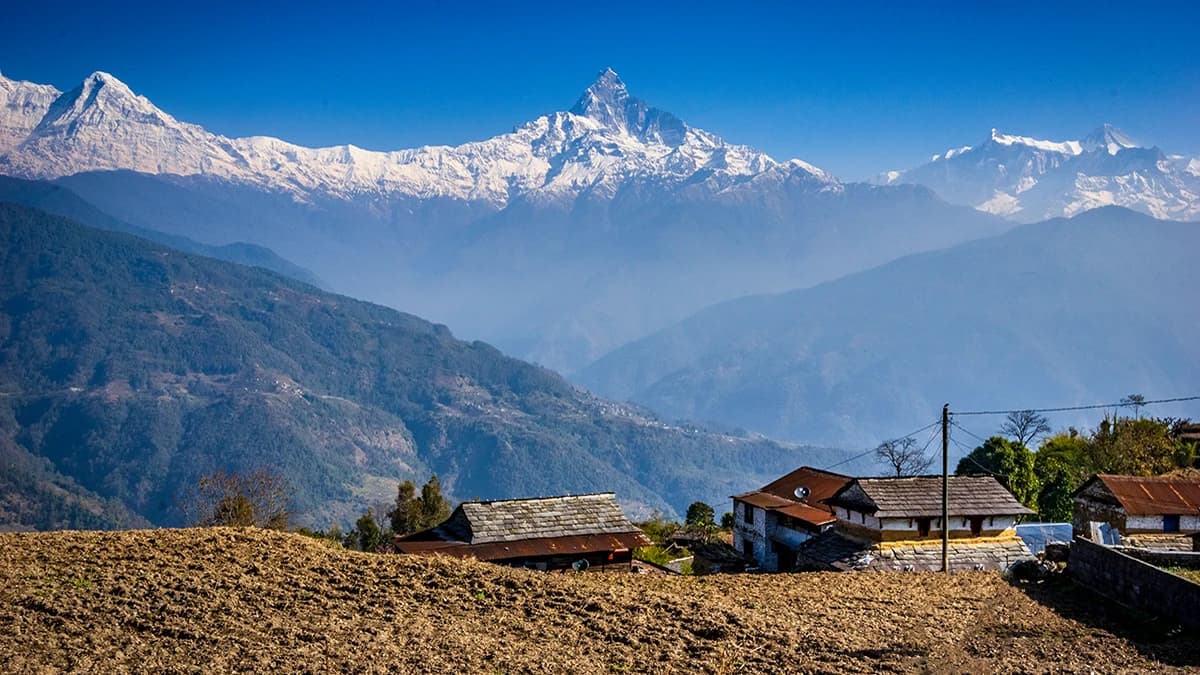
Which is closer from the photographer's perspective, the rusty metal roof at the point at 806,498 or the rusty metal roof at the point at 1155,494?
the rusty metal roof at the point at 1155,494

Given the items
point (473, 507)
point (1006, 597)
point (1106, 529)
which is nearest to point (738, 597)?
point (1006, 597)

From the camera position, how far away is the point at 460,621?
19.1 m

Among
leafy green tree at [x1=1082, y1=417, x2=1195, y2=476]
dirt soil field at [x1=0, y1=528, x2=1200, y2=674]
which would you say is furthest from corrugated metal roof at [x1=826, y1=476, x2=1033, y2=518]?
leafy green tree at [x1=1082, y1=417, x2=1195, y2=476]

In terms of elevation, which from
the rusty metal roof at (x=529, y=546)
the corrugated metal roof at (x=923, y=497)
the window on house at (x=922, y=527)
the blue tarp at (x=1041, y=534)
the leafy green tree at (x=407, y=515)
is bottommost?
the leafy green tree at (x=407, y=515)

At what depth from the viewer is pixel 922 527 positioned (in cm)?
3559

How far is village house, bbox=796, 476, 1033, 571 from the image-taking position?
3459cm

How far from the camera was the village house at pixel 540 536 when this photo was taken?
3256cm

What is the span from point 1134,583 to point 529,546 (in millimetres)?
18096

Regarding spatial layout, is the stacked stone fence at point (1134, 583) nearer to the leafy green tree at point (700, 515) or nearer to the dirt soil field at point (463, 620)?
the dirt soil field at point (463, 620)

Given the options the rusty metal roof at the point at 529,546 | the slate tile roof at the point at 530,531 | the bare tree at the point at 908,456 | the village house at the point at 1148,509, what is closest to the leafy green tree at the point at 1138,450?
the bare tree at the point at 908,456

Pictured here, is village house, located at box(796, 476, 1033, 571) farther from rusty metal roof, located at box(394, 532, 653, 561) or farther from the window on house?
rusty metal roof, located at box(394, 532, 653, 561)

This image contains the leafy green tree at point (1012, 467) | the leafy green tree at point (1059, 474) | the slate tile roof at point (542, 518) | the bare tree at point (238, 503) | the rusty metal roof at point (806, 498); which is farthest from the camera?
the leafy green tree at point (1012, 467)

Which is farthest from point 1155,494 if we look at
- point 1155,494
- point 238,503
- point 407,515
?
point 407,515

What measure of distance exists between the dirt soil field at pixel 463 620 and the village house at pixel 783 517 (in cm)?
1798
